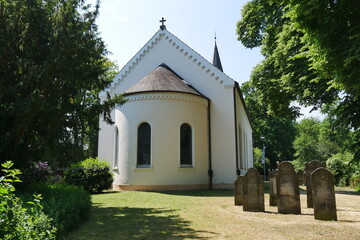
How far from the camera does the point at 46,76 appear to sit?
374 inches

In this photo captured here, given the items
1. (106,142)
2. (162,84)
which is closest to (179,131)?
(162,84)

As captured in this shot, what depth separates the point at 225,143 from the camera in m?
19.7

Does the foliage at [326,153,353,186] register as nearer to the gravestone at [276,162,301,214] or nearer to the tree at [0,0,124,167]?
the gravestone at [276,162,301,214]

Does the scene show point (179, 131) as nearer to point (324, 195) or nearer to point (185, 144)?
point (185, 144)

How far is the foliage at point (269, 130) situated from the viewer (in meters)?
49.0

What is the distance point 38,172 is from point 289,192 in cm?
1027

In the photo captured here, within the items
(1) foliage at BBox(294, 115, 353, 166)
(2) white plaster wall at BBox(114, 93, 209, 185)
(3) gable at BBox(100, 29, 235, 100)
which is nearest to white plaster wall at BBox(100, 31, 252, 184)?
(3) gable at BBox(100, 29, 235, 100)

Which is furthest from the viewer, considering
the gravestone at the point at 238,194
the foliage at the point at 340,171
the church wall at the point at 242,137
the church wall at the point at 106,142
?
the foliage at the point at 340,171

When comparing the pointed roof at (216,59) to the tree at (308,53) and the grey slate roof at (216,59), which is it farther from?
the tree at (308,53)

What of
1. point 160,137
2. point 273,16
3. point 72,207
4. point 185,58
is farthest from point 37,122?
point 273,16

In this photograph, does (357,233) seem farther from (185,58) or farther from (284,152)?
(284,152)

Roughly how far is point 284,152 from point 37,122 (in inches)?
2118

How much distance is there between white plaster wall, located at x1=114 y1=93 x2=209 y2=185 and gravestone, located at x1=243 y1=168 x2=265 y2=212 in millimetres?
8214

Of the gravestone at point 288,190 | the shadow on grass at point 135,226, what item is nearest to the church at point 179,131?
the shadow on grass at point 135,226
